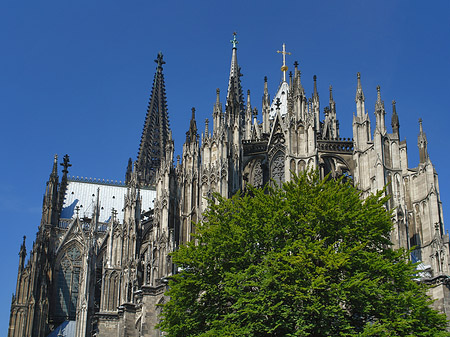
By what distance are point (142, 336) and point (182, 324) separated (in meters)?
12.2

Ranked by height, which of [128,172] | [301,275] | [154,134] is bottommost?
[301,275]

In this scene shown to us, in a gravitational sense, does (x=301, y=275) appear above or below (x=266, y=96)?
below

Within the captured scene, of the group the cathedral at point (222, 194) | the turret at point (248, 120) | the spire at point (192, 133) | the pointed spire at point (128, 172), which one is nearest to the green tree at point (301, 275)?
the cathedral at point (222, 194)

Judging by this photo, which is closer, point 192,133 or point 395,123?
point 395,123

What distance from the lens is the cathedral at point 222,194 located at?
4162 cm

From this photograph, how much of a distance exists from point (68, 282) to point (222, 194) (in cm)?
2440

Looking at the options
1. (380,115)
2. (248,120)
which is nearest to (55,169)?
(248,120)

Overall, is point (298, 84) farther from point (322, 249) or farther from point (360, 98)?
point (322, 249)

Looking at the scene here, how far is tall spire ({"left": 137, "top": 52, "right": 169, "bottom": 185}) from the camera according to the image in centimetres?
8219

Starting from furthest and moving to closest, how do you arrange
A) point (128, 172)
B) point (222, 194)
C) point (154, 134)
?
point (154, 134)
point (128, 172)
point (222, 194)

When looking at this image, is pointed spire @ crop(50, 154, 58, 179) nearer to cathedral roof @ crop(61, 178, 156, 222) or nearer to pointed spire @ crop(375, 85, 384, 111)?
cathedral roof @ crop(61, 178, 156, 222)

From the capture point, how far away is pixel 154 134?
8612 centimetres

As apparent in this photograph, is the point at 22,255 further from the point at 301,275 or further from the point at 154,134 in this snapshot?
the point at 301,275

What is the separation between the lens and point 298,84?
153 ft
